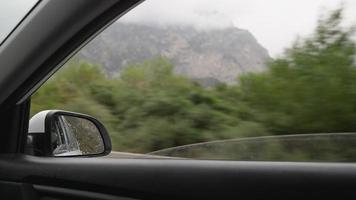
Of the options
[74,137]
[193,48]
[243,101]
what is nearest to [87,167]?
[74,137]

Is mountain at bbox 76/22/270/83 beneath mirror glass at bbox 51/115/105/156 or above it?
above

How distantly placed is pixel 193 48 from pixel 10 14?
3.43ft

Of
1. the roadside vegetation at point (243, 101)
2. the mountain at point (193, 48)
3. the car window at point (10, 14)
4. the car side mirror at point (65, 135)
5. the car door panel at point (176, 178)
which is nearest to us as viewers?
the car door panel at point (176, 178)

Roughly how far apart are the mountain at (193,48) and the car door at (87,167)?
31 cm

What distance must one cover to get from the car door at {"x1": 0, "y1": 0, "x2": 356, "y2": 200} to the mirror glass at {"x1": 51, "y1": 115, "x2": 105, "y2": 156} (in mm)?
126

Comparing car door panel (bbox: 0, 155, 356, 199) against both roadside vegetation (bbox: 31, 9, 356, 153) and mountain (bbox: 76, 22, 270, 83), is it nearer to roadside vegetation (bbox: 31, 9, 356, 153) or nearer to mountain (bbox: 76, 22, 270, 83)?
roadside vegetation (bbox: 31, 9, 356, 153)

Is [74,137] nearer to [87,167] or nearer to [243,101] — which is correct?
[87,167]

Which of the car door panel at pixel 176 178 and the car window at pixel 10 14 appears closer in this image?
the car door panel at pixel 176 178

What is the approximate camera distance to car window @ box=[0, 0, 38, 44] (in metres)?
1.97

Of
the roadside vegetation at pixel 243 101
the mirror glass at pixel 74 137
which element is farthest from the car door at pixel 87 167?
the roadside vegetation at pixel 243 101

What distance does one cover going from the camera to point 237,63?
268cm

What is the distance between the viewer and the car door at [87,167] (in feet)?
5.29

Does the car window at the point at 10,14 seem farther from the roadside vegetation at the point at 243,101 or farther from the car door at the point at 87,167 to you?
the roadside vegetation at the point at 243,101

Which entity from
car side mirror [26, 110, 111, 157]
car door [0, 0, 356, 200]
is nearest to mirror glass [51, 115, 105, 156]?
car side mirror [26, 110, 111, 157]
